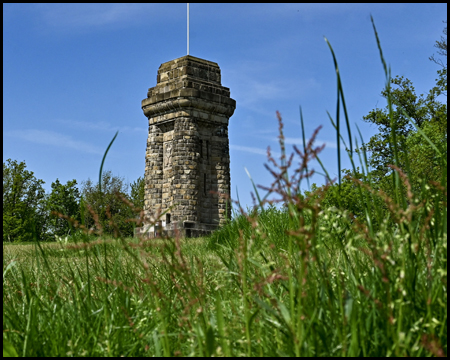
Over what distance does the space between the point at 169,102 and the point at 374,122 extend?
1315 cm

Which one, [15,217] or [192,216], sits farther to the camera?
[15,217]

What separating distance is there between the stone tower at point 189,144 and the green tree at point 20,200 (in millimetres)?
12890

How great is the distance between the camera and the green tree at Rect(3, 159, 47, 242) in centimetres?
3055

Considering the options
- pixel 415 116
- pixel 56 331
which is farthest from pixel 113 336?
pixel 415 116

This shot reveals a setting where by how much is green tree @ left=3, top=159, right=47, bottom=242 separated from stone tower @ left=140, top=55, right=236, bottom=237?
12.9 meters

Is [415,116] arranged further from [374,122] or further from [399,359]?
[399,359]

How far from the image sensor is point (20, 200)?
3281 cm

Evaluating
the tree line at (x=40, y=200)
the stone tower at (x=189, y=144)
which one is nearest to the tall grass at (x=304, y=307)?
the stone tower at (x=189, y=144)

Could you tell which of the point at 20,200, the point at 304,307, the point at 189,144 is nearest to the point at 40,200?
the point at 20,200

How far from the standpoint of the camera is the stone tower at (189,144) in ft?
64.3

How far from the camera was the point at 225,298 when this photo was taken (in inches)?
121

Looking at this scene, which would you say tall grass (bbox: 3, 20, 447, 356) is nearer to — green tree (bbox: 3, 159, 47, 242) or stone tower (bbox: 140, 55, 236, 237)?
stone tower (bbox: 140, 55, 236, 237)

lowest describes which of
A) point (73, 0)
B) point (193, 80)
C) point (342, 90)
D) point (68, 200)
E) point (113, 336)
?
point (113, 336)

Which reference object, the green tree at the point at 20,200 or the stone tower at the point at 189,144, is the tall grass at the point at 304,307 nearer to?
the stone tower at the point at 189,144
